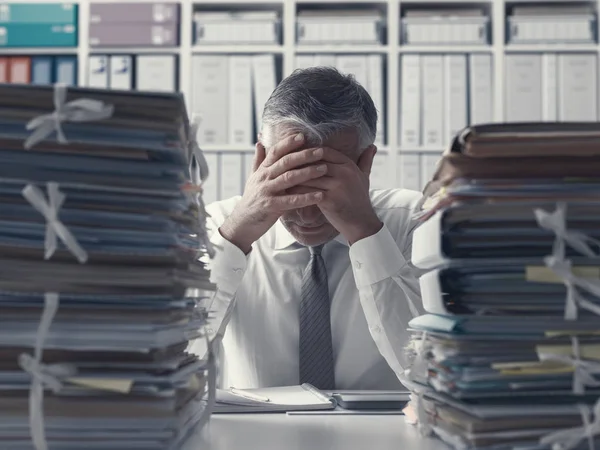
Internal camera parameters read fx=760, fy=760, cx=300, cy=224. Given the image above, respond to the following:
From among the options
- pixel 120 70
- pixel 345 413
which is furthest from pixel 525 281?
pixel 120 70

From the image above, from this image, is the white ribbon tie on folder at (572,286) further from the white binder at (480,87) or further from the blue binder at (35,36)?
the blue binder at (35,36)

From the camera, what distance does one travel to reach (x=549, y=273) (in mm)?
499

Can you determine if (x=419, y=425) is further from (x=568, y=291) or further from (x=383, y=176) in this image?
(x=383, y=176)

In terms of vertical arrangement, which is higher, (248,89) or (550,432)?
A: (248,89)

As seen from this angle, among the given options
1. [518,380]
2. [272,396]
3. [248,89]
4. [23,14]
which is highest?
[23,14]

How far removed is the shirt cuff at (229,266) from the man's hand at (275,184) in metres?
0.04

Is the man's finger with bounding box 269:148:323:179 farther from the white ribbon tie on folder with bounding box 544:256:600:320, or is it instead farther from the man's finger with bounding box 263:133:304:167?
the white ribbon tie on folder with bounding box 544:256:600:320

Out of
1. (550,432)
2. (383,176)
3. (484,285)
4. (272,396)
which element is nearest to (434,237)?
(484,285)

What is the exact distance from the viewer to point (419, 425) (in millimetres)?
645

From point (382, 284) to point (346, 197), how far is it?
18cm

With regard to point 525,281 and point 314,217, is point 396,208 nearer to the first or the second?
point 314,217

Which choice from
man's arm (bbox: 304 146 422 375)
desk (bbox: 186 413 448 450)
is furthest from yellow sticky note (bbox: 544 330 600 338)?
man's arm (bbox: 304 146 422 375)

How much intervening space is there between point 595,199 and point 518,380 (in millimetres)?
130

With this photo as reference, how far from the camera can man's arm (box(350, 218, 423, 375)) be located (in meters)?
1.35
